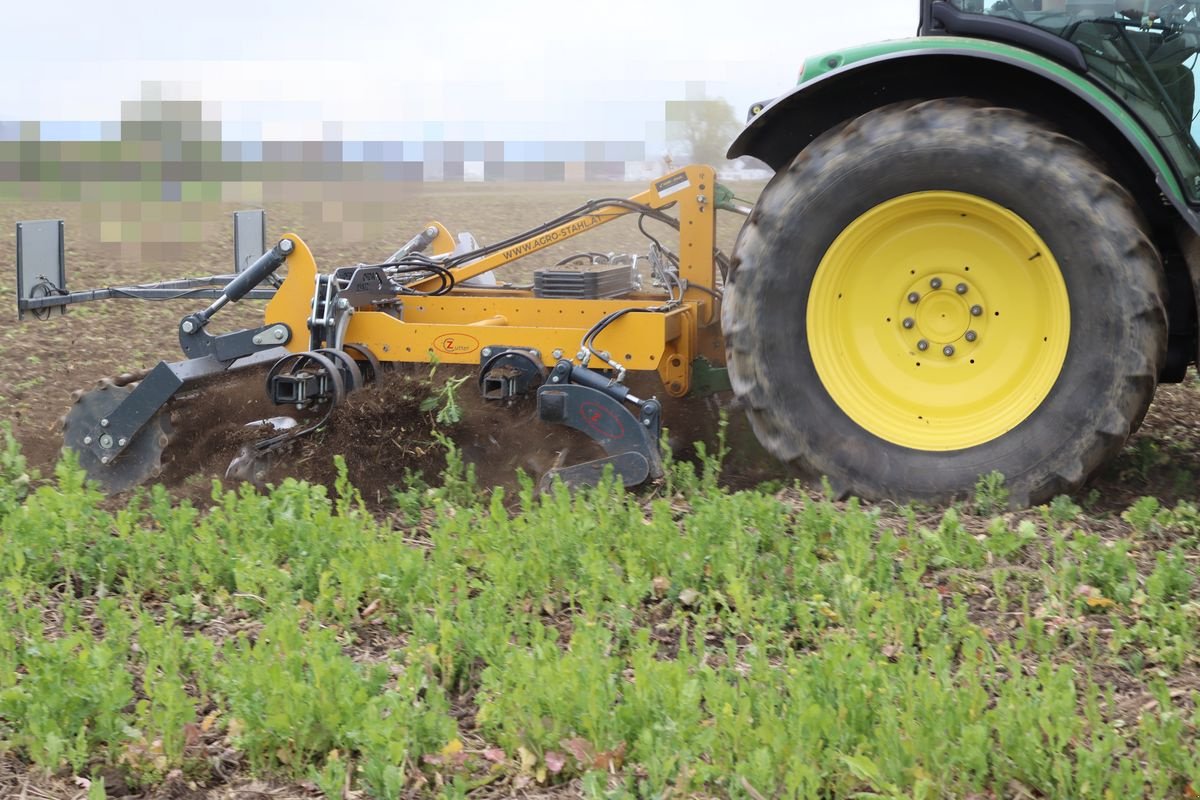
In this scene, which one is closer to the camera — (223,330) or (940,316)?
(940,316)

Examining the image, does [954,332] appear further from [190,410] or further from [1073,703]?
[190,410]

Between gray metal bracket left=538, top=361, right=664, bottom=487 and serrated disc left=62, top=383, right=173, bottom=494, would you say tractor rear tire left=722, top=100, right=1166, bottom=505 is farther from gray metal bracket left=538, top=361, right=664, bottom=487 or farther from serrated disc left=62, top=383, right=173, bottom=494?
serrated disc left=62, top=383, right=173, bottom=494

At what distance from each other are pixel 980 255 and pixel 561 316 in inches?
73.2

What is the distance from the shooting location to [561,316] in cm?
587

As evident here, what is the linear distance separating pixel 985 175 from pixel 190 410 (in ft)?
11.6

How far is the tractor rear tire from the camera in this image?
461 centimetres

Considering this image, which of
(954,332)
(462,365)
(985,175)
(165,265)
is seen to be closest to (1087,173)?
(985,175)

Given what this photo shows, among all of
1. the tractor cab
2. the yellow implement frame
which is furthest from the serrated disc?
the tractor cab

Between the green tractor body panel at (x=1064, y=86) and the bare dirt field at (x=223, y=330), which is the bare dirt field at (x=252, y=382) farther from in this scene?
the green tractor body panel at (x=1064, y=86)

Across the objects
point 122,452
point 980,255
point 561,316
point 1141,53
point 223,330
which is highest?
point 1141,53

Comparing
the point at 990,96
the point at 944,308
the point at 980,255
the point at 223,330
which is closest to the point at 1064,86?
the point at 990,96

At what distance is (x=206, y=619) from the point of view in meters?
3.86

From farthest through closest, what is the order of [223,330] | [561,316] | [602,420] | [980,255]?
[223,330], [561,316], [602,420], [980,255]

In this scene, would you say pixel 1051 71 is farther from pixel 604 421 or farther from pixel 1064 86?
pixel 604 421
